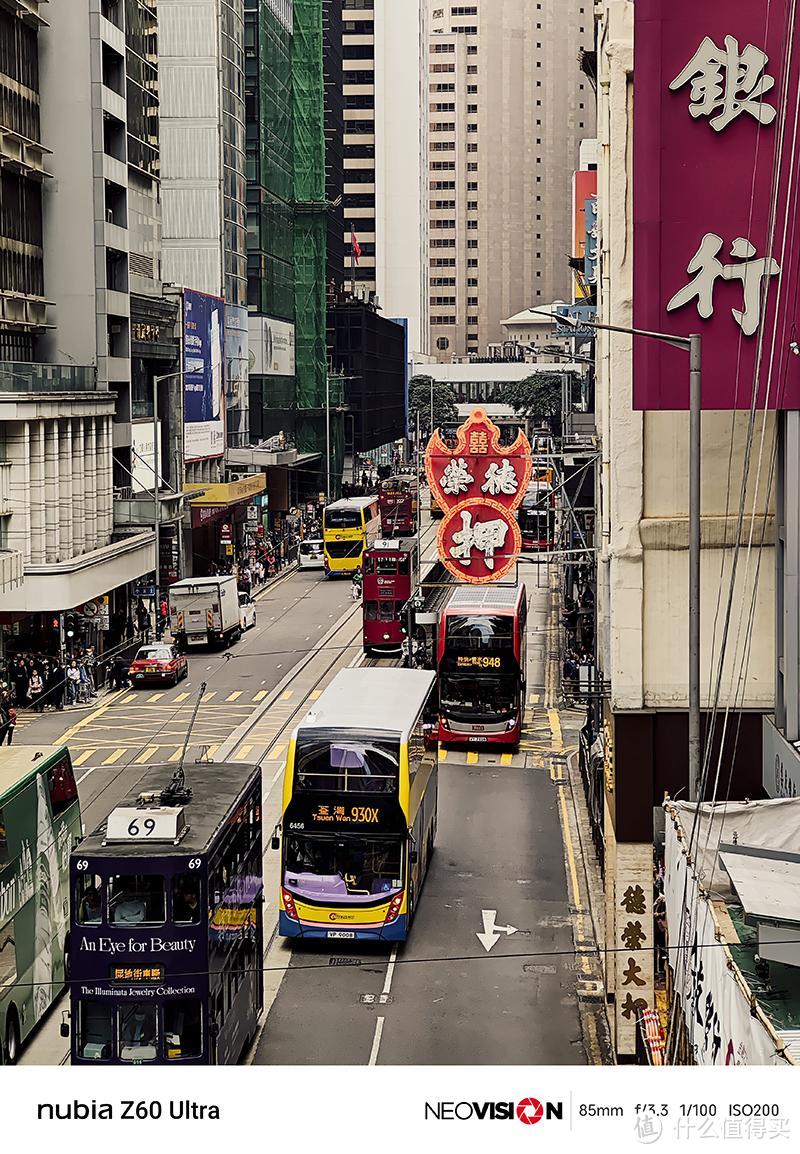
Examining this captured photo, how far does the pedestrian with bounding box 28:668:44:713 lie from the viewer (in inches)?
1747

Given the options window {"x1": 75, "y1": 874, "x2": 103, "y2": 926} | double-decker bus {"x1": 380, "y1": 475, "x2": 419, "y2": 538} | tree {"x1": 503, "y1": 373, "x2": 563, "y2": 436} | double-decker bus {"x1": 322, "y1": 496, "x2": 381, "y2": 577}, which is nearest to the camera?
window {"x1": 75, "y1": 874, "x2": 103, "y2": 926}

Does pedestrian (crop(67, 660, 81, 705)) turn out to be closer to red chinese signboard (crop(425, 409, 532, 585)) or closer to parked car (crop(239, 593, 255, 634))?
red chinese signboard (crop(425, 409, 532, 585))

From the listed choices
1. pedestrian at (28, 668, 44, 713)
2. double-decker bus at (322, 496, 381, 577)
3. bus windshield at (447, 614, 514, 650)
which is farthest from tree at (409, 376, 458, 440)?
bus windshield at (447, 614, 514, 650)

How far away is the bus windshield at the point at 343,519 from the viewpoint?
70.8 m

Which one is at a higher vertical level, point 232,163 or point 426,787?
point 232,163

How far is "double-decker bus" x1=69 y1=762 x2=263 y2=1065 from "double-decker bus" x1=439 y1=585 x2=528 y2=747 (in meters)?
19.4

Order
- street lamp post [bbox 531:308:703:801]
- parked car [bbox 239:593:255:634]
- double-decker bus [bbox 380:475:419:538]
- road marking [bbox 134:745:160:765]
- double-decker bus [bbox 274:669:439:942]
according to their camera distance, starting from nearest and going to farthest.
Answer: street lamp post [bbox 531:308:703:801] → double-decker bus [bbox 274:669:439:942] → road marking [bbox 134:745:160:765] → parked car [bbox 239:593:255:634] → double-decker bus [bbox 380:475:419:538]

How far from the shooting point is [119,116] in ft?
184

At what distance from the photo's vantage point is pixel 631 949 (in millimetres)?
19609

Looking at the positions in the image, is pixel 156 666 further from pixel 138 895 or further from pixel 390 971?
pixel 138 895

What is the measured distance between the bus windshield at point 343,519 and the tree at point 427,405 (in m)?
79.6

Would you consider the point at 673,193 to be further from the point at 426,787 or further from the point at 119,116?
the point at 119,116
